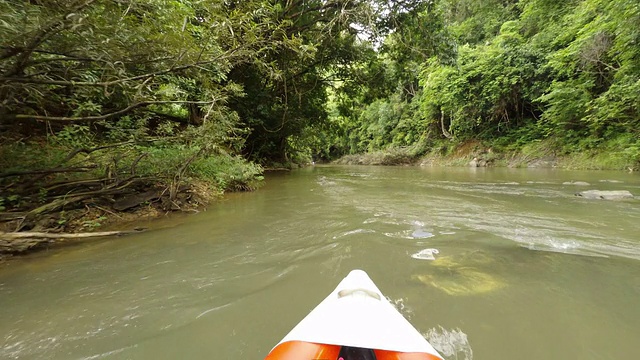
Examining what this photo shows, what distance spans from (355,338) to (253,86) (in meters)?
10.1

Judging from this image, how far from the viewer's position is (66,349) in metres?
1.33

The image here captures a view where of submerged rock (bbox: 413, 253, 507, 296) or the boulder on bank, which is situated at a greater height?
the boulder on bank

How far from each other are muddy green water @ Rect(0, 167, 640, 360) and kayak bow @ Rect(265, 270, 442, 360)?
1.76ft

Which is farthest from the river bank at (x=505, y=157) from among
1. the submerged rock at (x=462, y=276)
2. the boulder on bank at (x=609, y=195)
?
the submerged rock at (x=462, y=276)

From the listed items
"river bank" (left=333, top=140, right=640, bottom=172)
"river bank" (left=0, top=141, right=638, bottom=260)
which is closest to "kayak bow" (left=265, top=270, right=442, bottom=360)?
"river bank" (left=0, top=141, right=638, bottom=260)

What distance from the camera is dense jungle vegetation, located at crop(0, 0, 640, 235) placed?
2873mm

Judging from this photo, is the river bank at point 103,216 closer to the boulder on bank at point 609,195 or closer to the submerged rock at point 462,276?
→ the submerged rock at point 462,276

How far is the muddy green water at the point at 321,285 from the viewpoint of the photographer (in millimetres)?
1354

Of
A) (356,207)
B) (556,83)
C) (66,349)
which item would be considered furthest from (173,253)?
(556,83)

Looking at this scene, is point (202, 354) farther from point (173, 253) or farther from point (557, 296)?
point (557, 296)

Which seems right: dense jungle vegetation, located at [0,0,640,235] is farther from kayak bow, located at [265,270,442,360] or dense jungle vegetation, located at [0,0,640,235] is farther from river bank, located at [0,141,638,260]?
kayak bow, located at [265,270,442,360]

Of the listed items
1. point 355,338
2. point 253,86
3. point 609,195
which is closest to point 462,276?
point 355,338

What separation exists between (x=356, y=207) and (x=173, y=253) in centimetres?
294

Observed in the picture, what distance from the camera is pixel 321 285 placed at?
196 centimetres
